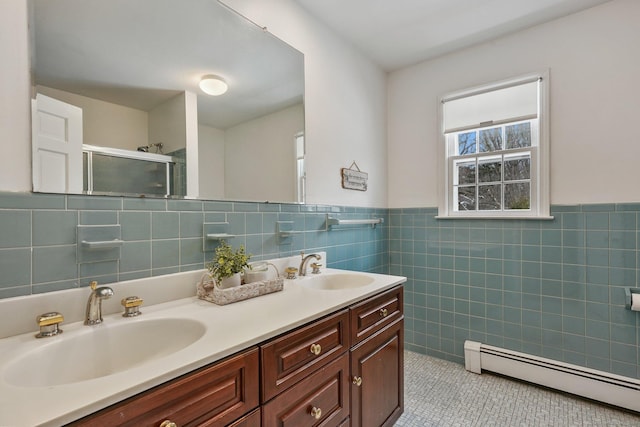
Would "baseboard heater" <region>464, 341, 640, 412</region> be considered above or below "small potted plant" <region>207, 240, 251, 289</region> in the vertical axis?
below

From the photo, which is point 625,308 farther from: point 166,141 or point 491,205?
point 166,141

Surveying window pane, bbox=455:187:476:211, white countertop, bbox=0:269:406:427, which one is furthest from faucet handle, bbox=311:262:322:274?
window pane, bbox=455:187:476:211

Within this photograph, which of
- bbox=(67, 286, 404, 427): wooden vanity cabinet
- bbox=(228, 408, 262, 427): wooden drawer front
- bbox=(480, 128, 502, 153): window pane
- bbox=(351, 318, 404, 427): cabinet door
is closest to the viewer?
bbox=(67, 286, 404, 427): wooden vanity cabinet

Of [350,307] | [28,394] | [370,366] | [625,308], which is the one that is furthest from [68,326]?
[625,308]

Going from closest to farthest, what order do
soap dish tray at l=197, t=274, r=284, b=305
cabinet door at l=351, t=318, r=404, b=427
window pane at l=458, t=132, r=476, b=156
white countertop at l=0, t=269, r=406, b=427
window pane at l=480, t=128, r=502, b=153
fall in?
white countertop at l=0, t=269, r=406, b=427 → soap dish tray at l=197, t=274, r=284, b=305 → cabinet door at l=351, t=318, r=404, b=427 → window pane at l=480, t=128, r=502, b=153 → window pane at l=458, t=132, r=476, b=156

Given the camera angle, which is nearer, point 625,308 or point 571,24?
point 625,308

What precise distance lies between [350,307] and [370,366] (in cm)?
36

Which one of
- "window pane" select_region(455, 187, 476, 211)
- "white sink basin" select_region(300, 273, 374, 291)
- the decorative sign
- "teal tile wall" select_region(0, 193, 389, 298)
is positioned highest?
the decorative sign

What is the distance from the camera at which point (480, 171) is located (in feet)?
8.02

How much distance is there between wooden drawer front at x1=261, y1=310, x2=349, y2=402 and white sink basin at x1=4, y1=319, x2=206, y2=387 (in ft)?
0.83

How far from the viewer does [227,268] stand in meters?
1.28

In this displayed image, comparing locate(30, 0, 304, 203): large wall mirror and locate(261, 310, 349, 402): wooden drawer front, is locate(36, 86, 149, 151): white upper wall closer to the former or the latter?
locate(30, 0, 304, 203): large wall mirror

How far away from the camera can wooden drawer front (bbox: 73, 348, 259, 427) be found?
2.05 ft

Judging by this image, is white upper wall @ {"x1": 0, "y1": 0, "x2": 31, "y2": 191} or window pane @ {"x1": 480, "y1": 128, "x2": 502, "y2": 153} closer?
white upper wall @ {"x1": 0, "y1": 0, "x2": 31, "y2": 191}
